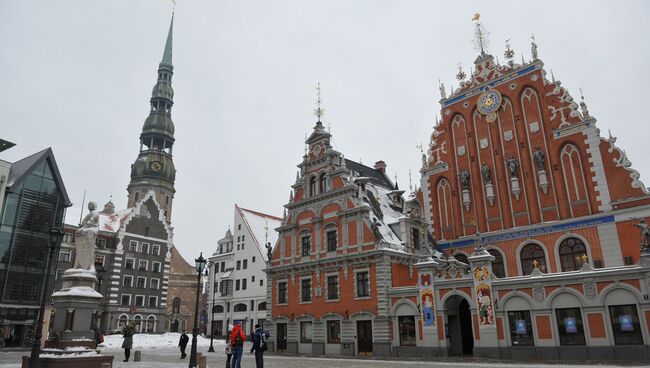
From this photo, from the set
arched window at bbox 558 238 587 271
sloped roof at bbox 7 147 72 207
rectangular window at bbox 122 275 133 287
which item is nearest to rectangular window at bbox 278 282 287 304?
arched window at bbox 558 238 587 271

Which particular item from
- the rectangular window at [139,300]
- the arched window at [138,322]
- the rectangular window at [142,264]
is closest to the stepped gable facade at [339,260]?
the arched window at [138,322]

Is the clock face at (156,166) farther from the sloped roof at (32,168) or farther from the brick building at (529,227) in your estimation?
the brick building at (529,227)

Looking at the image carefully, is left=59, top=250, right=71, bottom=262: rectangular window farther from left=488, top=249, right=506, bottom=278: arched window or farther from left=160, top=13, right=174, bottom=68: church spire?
left=160, top=13, right=174, bottom=68: church spire

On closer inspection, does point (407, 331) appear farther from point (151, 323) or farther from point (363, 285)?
point (151, 323)

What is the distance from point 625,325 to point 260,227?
43.6m

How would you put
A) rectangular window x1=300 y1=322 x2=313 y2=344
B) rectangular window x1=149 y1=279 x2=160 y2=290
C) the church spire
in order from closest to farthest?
1. rectangular window x1=300 y1=322 x2=313 y2=344
2. rectangular window x1=149 y1=279 x2=160 y2=290
3. the church spire

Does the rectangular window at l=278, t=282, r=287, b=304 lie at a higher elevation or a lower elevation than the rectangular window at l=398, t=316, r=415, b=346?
higher

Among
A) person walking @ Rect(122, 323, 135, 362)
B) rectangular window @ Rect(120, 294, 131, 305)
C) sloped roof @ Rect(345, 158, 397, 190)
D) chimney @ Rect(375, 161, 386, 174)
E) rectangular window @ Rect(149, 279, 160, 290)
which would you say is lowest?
person walking @ Rect(122, 323, 135, 362)

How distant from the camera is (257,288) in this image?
52625 millimetres

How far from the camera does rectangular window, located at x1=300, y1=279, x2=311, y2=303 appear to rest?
33188 mm

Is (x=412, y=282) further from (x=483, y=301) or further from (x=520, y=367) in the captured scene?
(x=520, y=367)

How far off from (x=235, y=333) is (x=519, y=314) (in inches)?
586

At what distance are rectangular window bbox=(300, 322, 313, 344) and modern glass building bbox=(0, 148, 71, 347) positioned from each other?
22.2m

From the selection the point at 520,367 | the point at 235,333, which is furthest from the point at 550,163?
the point at 235,333
